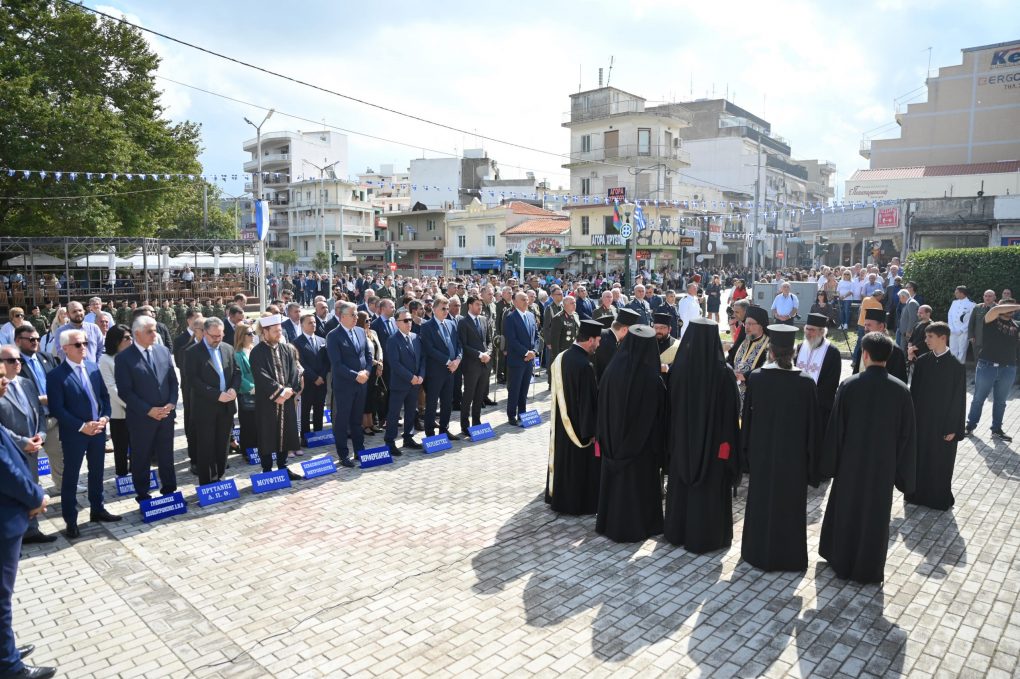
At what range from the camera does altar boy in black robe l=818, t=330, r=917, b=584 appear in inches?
212

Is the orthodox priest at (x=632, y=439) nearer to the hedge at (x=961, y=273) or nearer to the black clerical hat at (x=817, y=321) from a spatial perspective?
the black clerical hat at (x=817, y=321)

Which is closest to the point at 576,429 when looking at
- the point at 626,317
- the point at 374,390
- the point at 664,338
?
the point at 626,317

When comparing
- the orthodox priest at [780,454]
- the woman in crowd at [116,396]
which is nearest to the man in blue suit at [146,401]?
the woman in crowd at [116,396]

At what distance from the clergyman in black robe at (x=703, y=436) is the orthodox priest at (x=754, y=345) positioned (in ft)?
7.45

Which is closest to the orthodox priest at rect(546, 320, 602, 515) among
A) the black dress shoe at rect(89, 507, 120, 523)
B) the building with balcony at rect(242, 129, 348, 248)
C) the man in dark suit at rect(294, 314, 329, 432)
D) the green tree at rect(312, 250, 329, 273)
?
the man in dark suit at rect(294, 314, 329, 432)

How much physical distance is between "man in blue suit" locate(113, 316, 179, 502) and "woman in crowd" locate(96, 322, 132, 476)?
839mm

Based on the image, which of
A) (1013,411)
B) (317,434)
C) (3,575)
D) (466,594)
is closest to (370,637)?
(466,594)

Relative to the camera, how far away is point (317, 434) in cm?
975

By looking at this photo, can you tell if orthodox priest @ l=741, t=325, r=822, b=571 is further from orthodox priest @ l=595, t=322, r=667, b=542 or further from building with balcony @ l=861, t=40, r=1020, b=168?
building with balcony @ l=861, t=40, r=1020, b=168

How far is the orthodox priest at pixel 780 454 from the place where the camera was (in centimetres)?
558

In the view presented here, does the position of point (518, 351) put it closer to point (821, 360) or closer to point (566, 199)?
point (821, 360)

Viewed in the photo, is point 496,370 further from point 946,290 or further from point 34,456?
point 946,290

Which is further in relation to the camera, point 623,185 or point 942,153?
point 623,185

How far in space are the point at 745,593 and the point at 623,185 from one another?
2001 inches
